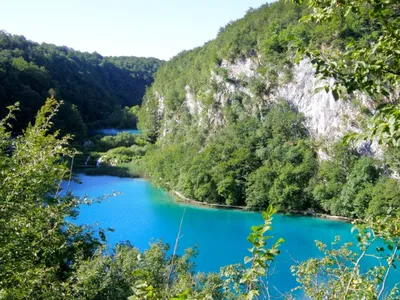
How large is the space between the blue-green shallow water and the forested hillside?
6.84ft

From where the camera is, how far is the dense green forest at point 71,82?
46219mm

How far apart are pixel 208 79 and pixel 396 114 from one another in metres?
40.8

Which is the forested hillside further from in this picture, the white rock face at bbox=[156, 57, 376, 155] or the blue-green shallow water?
the blue-green shallow water

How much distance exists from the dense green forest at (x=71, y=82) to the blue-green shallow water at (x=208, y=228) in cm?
1070

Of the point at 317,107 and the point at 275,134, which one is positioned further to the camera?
the point at 275,134

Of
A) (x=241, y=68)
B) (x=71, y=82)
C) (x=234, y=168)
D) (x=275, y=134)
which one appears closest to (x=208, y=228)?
(x=234, y=168)

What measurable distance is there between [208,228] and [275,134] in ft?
38.9

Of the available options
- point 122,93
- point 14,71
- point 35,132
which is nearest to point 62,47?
point 122,93

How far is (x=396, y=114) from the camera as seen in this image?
1.93 metres

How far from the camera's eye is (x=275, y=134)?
32031 mm

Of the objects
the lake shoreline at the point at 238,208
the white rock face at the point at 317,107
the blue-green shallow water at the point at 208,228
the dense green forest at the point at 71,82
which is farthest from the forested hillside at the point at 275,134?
the dense green forest at the point at 71,82

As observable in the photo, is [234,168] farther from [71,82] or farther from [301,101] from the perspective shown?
[71,82]

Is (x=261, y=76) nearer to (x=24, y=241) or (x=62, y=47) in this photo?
(x=24, y=241)

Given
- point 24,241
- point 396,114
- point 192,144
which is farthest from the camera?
point 192,144
